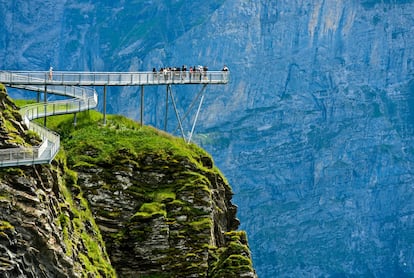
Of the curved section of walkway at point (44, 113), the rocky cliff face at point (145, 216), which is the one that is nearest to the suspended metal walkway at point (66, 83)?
the curved section of walkway at point (44, 113)

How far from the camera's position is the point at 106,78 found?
8662cm

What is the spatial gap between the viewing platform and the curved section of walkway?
29cm

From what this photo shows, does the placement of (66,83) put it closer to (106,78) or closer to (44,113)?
(106,78)

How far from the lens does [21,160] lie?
63.9 metres

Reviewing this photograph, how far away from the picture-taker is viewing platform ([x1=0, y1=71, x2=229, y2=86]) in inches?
3223

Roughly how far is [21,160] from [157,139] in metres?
20.7

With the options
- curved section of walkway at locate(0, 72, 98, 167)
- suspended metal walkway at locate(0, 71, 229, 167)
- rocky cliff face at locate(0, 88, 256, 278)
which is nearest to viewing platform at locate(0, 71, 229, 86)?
suspended metal walkway at locate(0, 71, 229, 167)

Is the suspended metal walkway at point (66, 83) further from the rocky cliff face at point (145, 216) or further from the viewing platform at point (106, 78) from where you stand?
the rocky cliff face at point (145, 216)

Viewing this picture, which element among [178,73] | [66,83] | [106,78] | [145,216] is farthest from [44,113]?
[178,73]

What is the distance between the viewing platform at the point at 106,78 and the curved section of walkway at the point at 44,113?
287 millimetres

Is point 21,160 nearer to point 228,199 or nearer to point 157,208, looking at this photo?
point 157,208

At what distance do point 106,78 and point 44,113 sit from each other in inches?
310

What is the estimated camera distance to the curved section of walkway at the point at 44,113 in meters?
63.9

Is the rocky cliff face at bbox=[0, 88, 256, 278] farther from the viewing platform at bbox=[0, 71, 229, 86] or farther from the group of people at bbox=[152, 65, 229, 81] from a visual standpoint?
the group of people at bbox=[152, 65, 229, 81]
